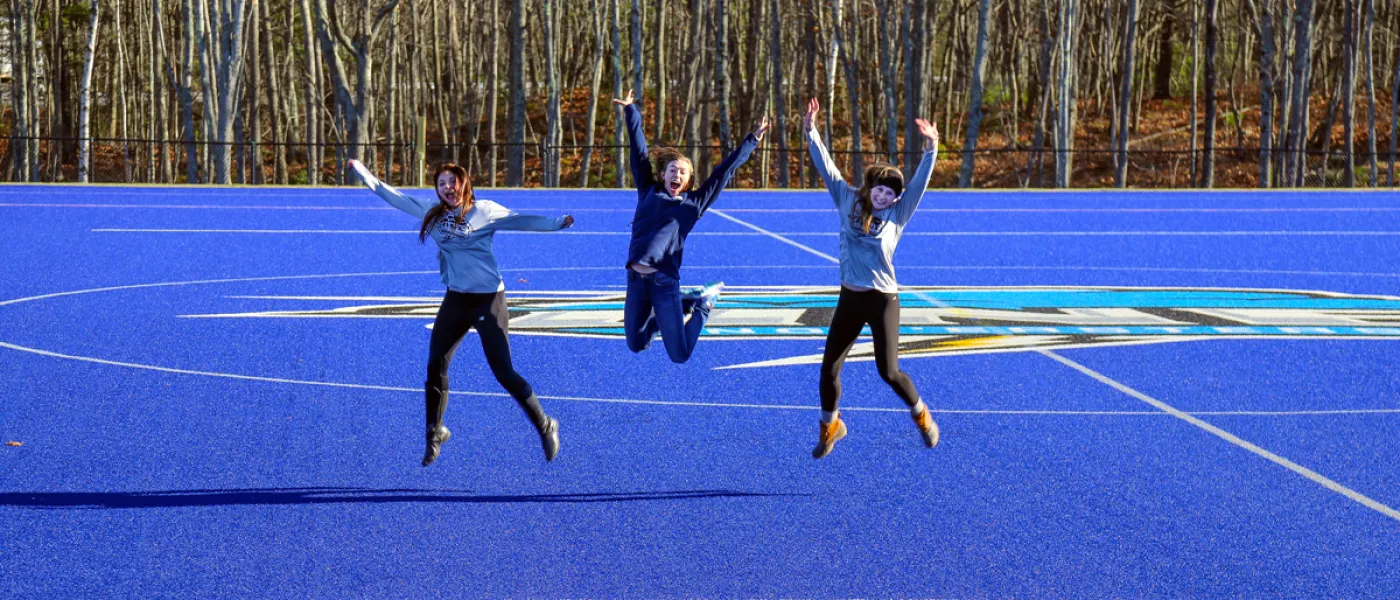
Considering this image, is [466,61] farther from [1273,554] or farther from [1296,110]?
[1273,554]

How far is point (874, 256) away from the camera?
7.80 meters

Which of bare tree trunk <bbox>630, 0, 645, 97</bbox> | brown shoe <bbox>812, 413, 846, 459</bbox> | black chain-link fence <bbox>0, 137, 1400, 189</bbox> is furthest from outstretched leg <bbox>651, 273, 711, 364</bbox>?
bare tree trunk <bbox>630, 0, 645, 97</bbox>

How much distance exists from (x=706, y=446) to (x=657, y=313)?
965 mm

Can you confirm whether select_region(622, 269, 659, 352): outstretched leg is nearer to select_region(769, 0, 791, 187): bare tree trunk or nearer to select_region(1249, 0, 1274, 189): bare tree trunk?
select_region(1249, 0, 1274, 189): bare tree trunk

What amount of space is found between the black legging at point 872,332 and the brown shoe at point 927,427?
0.13 m

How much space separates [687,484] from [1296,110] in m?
41.8

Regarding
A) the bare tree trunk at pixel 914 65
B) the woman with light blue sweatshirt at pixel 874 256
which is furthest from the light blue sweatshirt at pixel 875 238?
the bare tree trunk at pixel 914 65

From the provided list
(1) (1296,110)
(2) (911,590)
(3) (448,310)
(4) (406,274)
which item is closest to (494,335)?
(3) (448,310)

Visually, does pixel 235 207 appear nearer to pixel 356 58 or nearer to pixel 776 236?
pixel 776 236

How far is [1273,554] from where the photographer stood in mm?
6914

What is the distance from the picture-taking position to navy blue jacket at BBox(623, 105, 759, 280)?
8320mm

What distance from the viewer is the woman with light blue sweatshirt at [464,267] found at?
7535 millimetres

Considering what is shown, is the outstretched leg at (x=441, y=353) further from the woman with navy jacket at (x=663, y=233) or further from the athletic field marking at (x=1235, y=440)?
the athletic field marking at (x=1235, y=440)

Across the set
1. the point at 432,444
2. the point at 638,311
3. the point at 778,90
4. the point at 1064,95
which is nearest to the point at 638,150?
the point at 638,311
